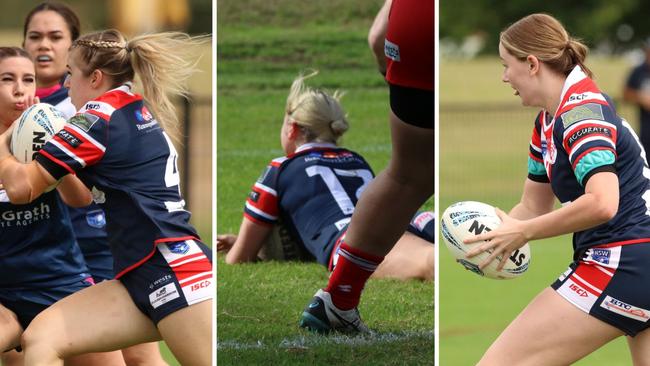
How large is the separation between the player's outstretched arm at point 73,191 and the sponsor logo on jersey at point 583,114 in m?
1.75

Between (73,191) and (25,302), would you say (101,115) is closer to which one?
(73,191)

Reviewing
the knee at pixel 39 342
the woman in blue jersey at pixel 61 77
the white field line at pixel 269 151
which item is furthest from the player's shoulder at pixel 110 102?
the white field line at pixel 269 151

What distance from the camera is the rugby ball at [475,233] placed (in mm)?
4094

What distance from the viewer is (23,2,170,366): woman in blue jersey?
5629mm

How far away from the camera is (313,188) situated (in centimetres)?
648

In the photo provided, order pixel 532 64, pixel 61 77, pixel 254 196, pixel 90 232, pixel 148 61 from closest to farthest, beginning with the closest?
1. pixel 532 64
2. pixel 148 61
3. pixel 90 232
4. pixel 61 77
5. pixel 254 196

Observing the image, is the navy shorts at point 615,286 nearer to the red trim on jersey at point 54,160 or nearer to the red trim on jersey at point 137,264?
the red trim on jersey at point 137,264

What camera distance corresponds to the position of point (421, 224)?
6.40m

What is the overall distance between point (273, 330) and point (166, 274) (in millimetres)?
1046

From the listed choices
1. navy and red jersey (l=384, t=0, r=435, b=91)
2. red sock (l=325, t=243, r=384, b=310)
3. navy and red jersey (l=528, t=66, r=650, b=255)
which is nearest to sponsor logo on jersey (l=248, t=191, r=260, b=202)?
red sock (l=325, t=243, r=384, b=310)

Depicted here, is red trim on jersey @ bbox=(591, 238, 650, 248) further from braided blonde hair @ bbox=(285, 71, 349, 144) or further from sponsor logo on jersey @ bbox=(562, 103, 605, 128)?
braided blonde hair @ bbox=(285, 71, 349, 144)

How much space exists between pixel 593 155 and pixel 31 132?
6.29 feet

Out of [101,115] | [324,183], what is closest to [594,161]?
[101,115]

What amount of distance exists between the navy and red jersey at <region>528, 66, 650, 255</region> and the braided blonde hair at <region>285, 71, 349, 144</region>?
2.17 metres
